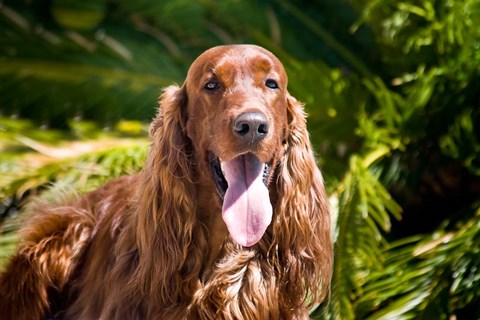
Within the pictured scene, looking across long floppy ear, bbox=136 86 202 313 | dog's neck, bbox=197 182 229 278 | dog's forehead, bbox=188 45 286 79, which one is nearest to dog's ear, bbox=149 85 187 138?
long floppy ear, bbox=136 86 202 313

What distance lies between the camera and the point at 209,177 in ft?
14.7

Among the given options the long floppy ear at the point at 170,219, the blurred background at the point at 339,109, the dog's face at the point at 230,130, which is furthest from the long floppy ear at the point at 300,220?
the blurred background at the point at 339,109

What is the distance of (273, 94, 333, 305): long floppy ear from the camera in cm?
455

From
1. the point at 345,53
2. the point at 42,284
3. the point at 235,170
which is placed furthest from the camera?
the point at 345,53

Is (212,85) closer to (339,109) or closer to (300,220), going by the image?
(300,220)

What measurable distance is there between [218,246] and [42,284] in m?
1.15

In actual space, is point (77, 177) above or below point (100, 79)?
below

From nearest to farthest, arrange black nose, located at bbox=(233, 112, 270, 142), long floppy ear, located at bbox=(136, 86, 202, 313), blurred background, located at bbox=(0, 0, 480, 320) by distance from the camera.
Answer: black nose, located at bbox=(233, 112, 270, 142)
long floppy ear, located at bbox=(136, 86, 202, 313)
blurred background, located at bbox=(0, 0, 480, 320)

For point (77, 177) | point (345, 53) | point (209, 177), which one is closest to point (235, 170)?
point (209, 177)

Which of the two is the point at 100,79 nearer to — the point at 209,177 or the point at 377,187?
the point at 377,187

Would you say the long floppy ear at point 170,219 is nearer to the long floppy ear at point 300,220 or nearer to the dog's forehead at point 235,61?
the dog's forehead at point 235,61

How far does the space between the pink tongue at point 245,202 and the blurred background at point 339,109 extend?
1506mm

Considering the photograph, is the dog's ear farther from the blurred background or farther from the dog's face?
the blurred background

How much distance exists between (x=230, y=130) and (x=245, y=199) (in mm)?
321
